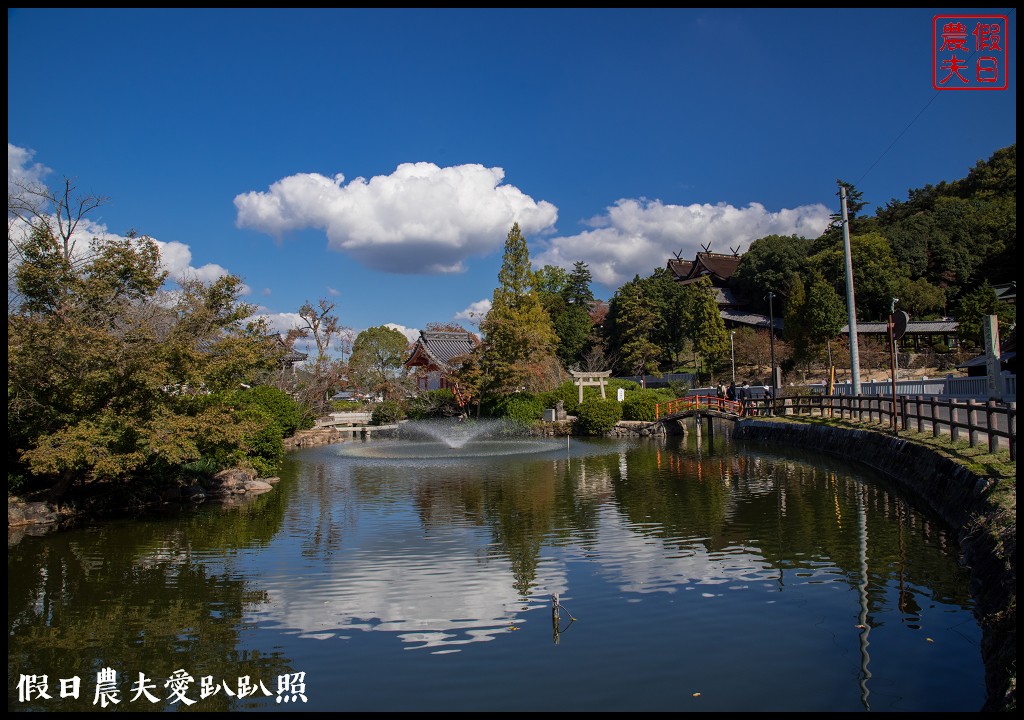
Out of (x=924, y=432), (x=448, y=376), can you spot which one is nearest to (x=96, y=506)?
(x=924, y=432)

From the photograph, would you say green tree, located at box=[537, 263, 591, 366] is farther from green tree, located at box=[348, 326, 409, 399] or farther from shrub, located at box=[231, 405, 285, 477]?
shrub, located at box=[231, 405, 285, 477]

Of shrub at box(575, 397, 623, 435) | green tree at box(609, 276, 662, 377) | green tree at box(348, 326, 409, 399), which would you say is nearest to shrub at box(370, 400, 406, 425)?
green tree at box(348, 326, 409, 399)

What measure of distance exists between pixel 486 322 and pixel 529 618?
2922 cm

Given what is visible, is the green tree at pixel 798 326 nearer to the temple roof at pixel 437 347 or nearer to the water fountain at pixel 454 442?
the water fountain at pixel 454 442

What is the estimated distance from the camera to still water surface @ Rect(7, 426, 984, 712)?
5.41 meters

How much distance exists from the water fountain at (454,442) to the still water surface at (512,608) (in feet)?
34.2

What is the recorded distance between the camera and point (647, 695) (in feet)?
17.1

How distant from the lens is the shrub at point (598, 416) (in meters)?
32.5

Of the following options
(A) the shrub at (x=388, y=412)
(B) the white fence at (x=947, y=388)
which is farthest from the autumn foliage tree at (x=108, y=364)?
(A) the shrub at (x=388, y=412)

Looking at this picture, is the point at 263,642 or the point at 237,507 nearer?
the point at 263,642

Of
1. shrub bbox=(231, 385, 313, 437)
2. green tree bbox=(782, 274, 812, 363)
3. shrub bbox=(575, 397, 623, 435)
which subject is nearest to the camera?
shrub bbox=(231, 385, 313, 437)

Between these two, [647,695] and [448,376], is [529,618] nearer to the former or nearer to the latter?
[647,695]

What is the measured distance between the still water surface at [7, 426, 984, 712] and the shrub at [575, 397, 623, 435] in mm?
18290

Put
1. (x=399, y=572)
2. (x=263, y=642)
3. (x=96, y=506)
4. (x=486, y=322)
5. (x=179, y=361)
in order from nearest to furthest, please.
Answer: (x=263, y=642) < (x=399, y=572) < (x=179, y=361) < (x=96, y=506) < (x=486, y=322)
